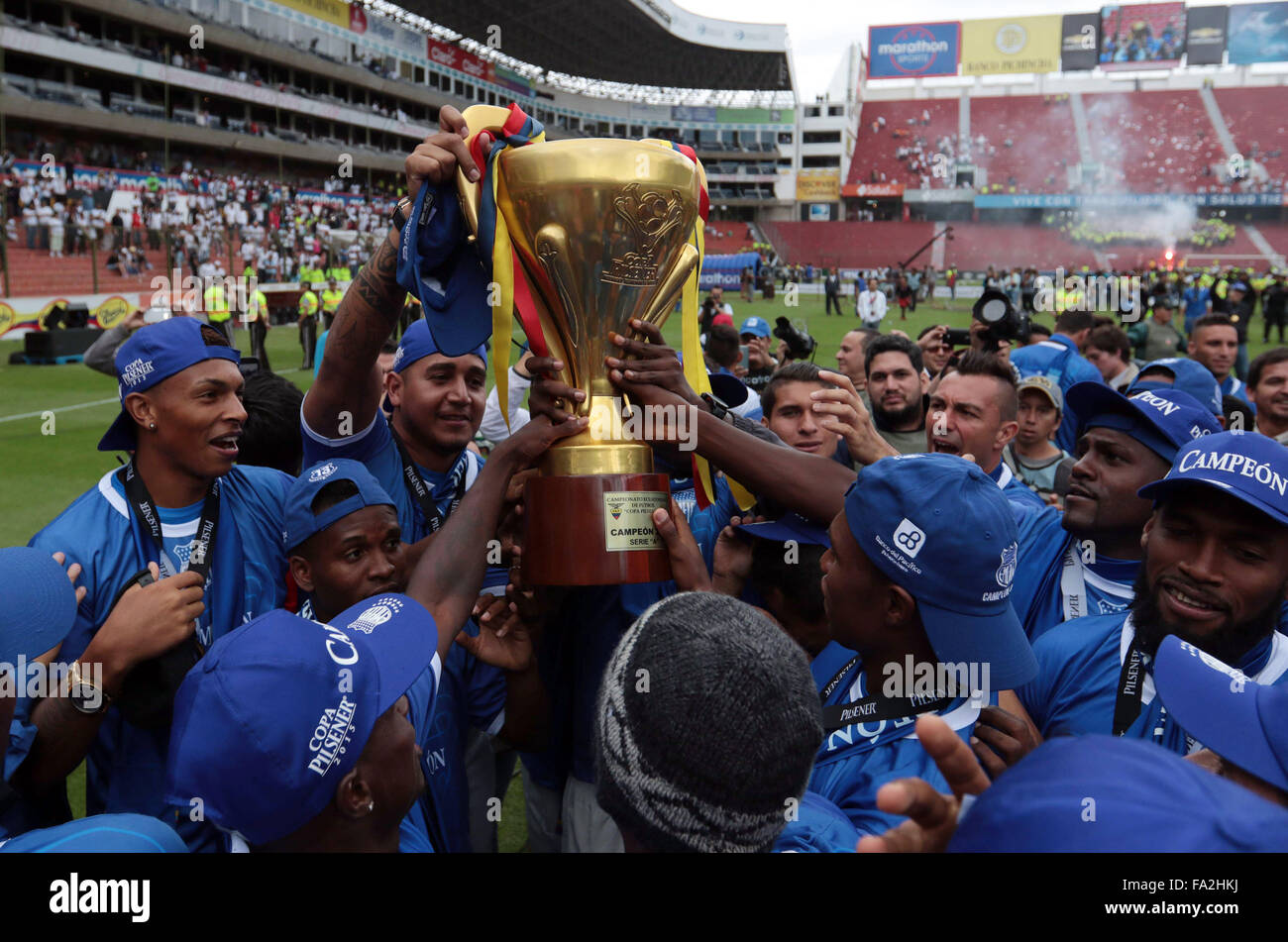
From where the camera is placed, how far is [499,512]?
7.22 feet

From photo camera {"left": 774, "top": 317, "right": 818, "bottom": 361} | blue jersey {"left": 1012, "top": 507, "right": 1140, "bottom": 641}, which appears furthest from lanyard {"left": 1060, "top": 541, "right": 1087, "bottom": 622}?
photo camera {"left": 774, "top": 317, "right": 818, "bottom": 361}

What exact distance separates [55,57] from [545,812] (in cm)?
3594

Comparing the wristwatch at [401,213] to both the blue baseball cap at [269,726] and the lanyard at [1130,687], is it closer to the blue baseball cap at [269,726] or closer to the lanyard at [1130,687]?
the blue baseball cap at [269,726]

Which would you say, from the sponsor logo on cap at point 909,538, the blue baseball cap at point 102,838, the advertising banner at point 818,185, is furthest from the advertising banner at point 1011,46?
the blue baseball cap at point 102,838

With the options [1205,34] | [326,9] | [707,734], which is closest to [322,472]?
[707,734]

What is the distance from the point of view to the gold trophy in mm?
2094

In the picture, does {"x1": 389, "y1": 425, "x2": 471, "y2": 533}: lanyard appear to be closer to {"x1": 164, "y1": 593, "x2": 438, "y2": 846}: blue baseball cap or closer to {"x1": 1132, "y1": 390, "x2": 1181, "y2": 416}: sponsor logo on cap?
{"x1": 164, "y1": 593, "x2": 438, "y2": 846}: blue baseball cap

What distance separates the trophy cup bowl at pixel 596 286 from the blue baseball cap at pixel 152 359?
1.04 metres

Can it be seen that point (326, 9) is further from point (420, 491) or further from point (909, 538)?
point (909, 538)

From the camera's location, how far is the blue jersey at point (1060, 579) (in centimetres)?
265

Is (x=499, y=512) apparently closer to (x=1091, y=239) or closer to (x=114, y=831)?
(x=114, y=831)

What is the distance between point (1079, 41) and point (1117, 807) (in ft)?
238

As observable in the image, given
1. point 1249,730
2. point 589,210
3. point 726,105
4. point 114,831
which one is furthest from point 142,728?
point 726,105

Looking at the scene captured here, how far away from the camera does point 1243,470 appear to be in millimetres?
1975
